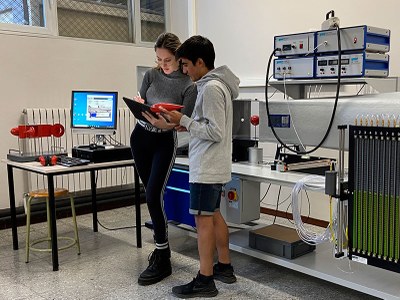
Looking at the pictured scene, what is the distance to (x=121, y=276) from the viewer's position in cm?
276

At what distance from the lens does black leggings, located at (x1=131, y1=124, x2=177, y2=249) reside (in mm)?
2631

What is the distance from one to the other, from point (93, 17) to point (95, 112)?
5.26 feet

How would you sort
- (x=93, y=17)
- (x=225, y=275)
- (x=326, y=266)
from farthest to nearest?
1. (x=93, y=17)
2. (x=225, y=275)
3. (x=326, y=266)

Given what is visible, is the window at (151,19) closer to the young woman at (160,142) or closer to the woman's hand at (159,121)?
the young woman at (160,142)

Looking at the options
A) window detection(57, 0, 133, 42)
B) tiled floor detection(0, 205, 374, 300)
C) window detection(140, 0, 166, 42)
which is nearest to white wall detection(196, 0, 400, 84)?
window detection(140, 0, 166, 42)

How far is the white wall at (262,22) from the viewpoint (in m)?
3.21

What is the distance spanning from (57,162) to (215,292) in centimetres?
137

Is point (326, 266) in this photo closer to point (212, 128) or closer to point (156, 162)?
point (212, 128)

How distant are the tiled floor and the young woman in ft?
0.43

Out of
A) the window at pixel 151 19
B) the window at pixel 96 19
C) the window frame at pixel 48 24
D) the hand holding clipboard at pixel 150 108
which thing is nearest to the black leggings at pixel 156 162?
the hand holding clipboard at pixel 150 108

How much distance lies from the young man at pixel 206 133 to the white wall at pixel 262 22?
156cm

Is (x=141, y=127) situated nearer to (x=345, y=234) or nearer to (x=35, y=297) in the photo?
(x=35, y=297)

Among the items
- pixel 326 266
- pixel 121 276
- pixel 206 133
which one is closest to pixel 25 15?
pixel 121 276

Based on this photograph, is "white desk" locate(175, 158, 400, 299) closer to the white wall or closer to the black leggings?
the black leggings
